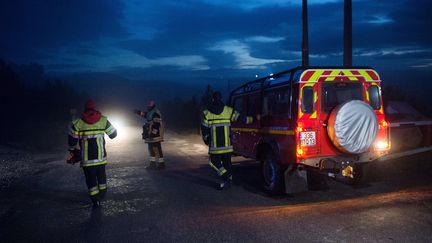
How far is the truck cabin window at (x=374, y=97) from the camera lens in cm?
709

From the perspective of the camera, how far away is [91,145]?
22.2ft

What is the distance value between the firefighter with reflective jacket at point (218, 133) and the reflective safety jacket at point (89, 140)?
2.15 m

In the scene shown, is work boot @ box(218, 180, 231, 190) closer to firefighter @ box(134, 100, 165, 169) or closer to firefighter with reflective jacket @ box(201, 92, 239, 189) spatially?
firefighter with reflective jacket @ box(201, 92, 239, 189)

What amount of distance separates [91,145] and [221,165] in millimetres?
2637

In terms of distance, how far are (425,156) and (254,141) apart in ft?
15.4

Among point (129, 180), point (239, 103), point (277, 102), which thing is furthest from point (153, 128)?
point (277, 102)

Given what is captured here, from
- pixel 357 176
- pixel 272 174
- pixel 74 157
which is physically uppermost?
pixel 74 157

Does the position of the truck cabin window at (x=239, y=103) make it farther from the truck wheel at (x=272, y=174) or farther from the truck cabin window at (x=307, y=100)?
the truck cabin window at (x=307, y=100)

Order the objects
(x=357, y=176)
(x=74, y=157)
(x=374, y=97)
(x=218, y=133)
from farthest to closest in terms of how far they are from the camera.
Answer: (x=218, y=133), (x=357, y=176), (x=374, y=97), (x=74, y=157)

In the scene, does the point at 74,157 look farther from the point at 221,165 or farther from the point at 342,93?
the point at 342,93

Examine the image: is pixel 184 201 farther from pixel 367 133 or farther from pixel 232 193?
pixel 367 133

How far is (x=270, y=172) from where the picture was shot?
297 inches

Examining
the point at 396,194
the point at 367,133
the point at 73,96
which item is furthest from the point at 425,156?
the point at 73,96

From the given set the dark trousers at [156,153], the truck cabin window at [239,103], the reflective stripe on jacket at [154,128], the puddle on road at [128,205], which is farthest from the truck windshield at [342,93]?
the dark trousers at [156,153]
